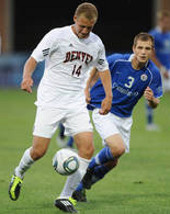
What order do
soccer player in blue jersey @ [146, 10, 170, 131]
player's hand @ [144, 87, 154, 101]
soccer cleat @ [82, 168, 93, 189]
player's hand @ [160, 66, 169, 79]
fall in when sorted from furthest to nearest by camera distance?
player's hand @ [160, 66, 169, 79], soccer player in blue jersey @ [146, 10, 170, 131], soccer cleat @ [82, 168, 93, 189], player's hand @ [144, 87, 154, 101]

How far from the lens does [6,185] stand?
8.72 meters

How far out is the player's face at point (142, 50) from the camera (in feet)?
27.0

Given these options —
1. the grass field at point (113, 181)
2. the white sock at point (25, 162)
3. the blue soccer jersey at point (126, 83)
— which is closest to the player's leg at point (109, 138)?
the blue soccer jersey at point (126, 83)

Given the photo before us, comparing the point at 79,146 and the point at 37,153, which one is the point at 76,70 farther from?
the point at 37,153

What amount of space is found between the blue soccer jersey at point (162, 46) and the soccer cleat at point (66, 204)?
8.50 m

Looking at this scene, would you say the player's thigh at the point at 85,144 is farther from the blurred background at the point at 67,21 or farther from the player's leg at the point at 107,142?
the blurred background at the point at 67,21

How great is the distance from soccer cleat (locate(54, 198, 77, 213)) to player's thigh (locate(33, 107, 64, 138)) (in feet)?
2.22

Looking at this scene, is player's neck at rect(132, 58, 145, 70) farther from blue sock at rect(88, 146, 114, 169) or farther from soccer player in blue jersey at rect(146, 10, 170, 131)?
soccer player in blue jersey at rect(146, 10, 170, 131)

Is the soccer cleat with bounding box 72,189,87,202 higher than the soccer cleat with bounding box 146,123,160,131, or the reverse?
the soccer cleat with bounding box 72,189,87,202

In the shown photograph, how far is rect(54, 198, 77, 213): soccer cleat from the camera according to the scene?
7.18m

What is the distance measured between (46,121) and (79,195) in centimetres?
100

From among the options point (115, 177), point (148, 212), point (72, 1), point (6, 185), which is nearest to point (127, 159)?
point (115, 177)

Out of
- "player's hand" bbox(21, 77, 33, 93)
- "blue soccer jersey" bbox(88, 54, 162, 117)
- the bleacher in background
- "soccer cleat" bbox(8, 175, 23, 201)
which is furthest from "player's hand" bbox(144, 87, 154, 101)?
the bleacher in background

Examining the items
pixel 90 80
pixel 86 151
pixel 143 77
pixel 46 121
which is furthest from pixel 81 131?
pixel 143 77
